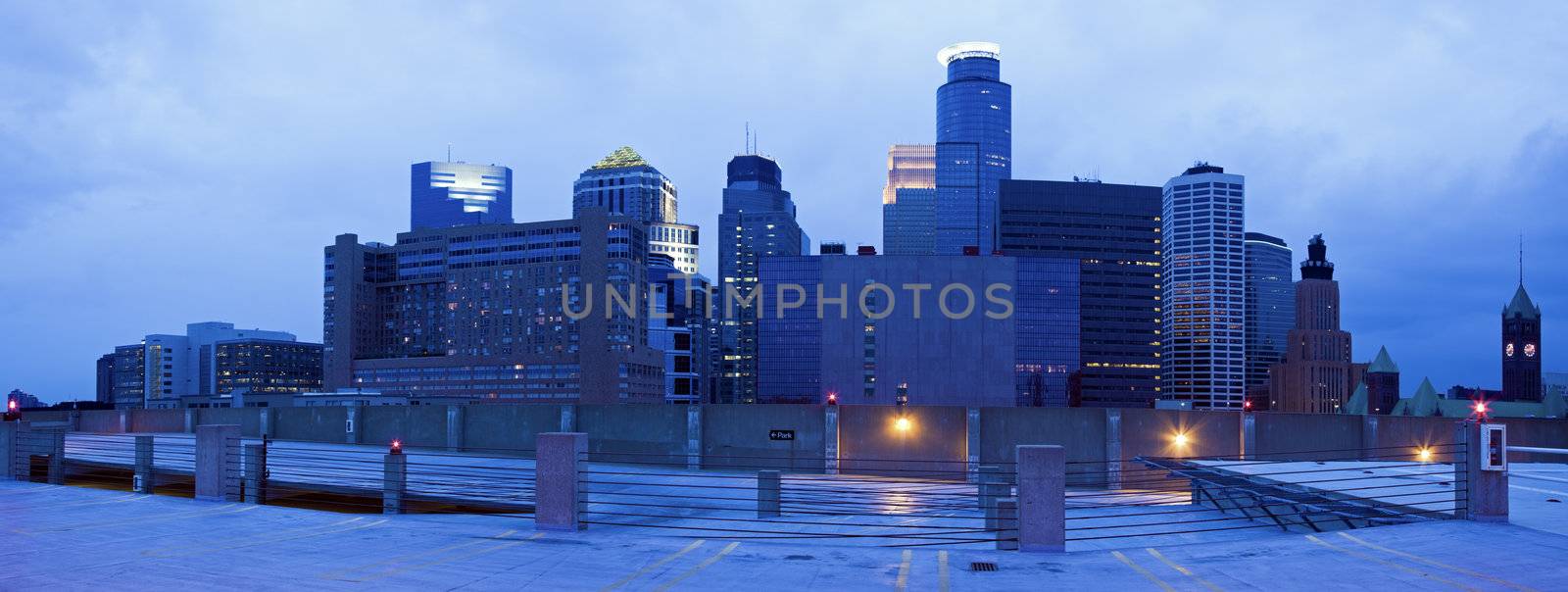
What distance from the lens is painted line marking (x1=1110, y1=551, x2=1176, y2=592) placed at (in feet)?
37.2

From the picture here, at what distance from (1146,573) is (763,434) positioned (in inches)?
901

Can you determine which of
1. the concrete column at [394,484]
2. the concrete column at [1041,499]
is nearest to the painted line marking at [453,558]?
the concrete column at [394,484]

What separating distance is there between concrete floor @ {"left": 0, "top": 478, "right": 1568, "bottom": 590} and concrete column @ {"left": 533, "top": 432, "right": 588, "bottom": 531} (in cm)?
33

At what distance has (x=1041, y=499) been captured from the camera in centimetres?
1363

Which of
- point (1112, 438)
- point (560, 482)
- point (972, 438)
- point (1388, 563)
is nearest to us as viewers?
point (1388, 563)

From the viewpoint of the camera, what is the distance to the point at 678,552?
13750mm

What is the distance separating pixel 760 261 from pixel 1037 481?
186195 millimetres

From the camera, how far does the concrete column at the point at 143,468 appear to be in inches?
837

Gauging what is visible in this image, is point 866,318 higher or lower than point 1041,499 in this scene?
higher

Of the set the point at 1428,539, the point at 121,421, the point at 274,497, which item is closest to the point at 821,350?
the point at 121,421

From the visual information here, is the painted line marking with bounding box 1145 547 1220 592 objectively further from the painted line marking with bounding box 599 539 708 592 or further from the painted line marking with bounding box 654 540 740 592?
the painted line marking with bounding box 599 539 708 592

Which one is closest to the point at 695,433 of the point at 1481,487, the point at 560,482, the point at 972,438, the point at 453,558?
the point at 972,438

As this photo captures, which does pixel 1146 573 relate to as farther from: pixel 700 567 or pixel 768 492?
pixel 768 492

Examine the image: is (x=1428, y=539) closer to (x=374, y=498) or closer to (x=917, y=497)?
(x=917, y=497)
